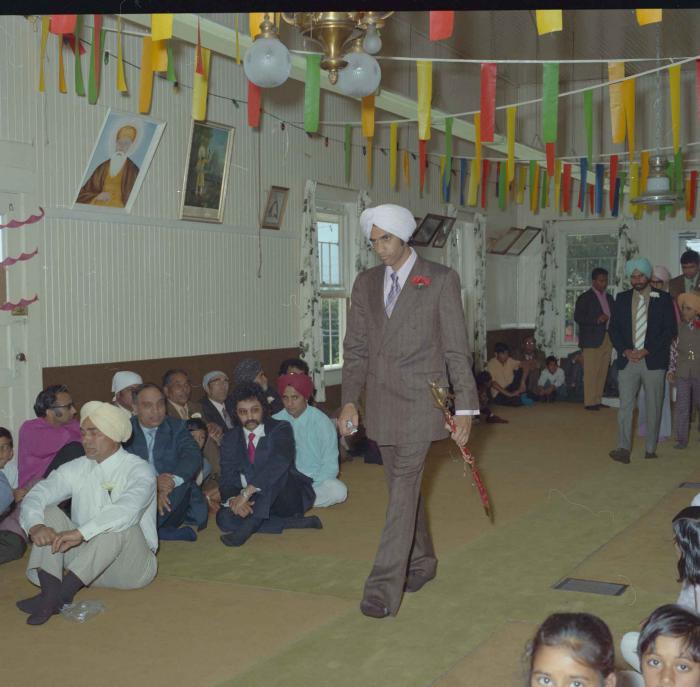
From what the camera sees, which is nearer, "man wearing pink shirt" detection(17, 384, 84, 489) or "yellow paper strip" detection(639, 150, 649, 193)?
"man wearing pink shirt" detection(17, 384, 84, 489)

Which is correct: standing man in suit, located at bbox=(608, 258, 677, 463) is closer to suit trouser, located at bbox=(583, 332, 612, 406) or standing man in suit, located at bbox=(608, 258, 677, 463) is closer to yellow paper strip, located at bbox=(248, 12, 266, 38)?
yellow paper strip, located at bbox=(248, 12, 266, 38)

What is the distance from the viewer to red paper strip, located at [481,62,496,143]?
6562mm

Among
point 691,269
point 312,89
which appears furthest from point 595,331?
point 312,89

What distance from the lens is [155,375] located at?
A: 8.07 meters

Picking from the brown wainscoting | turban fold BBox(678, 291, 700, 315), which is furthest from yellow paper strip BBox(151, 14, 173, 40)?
turban fold BBox(678, 291, 700, 315)

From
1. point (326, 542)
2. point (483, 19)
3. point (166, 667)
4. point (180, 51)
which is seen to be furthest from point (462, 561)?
point (483, 19)

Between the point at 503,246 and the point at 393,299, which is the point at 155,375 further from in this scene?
the point at 503,246

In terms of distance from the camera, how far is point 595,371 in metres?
13.0

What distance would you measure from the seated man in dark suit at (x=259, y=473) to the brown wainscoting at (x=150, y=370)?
1.68 metres

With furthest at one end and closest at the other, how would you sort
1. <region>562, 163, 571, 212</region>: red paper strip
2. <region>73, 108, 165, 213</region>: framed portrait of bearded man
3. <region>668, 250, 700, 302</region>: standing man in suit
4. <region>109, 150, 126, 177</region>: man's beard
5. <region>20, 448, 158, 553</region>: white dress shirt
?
<region>562, 163, 571, 212</region>: red paper strip < <region>668, 250, 700, 302</region>: standing man in suit < <region>109, 150, 126, 177</region>: man's beard < <region>73, 108, 165, 213</region>: framed portrait of bearded man < <region>20, 448, 158, 553</region>: white dress shirt

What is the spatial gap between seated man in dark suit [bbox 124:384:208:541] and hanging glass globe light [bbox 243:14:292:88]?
1896 millimetres

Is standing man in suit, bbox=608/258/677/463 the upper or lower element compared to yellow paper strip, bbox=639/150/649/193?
lower

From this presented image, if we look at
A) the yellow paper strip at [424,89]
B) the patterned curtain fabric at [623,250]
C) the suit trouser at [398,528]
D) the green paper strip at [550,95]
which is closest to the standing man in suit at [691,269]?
the green paper strip at [550,95]

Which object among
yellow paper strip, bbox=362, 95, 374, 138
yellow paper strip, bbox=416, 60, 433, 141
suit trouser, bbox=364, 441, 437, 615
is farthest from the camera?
yellow paper strip, bbox=362, 95, 374, 138
